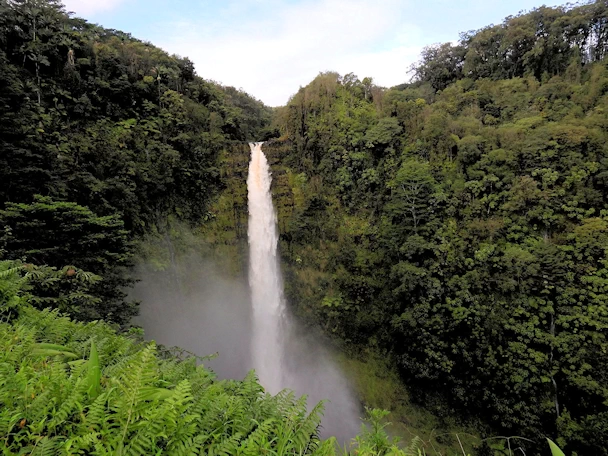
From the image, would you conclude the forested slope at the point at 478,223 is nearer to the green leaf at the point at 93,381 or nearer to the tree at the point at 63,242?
the tree at the point at 63,242

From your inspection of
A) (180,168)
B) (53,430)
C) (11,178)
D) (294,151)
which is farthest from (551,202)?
(11,178)

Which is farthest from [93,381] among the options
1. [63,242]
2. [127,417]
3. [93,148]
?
[93,148]

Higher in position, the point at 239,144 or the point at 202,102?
the point at 202,102

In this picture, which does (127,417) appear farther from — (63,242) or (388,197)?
(388,197)

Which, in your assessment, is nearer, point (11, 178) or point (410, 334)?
point (11, 178)

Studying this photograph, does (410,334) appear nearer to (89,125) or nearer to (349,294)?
(349,294)

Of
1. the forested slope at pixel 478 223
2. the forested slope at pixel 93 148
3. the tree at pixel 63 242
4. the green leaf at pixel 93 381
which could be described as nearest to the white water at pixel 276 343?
the forested slope at pixel 478 223

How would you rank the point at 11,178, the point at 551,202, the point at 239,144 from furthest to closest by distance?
the point at 239,144
the point at 551,202
the point at 11,178
